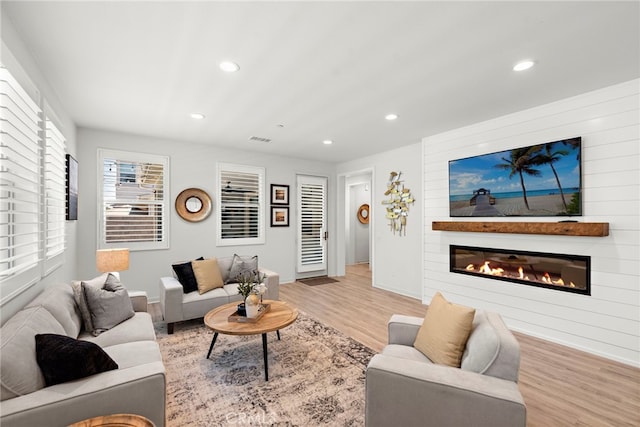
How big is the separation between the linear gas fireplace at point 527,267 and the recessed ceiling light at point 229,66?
3.61 meters

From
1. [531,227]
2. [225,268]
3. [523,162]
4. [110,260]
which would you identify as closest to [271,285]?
[225,268]

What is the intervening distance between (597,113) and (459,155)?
148 cm

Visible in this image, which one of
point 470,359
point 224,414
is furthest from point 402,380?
point 224,414

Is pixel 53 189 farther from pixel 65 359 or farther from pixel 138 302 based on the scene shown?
pixel 65 359

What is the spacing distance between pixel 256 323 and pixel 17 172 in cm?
206

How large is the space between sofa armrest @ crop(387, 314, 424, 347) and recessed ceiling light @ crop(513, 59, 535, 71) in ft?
7.33

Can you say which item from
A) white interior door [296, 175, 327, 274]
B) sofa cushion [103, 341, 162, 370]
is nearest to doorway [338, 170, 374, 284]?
white interior door [296, 175, 327, 274]

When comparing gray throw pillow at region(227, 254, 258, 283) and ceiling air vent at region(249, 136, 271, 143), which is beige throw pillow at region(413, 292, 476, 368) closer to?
gray throw pillow at region(227, 254, 258, 283)

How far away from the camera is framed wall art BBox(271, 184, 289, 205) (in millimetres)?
5961

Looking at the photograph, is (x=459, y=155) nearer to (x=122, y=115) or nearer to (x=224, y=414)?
(x=224, y=414)

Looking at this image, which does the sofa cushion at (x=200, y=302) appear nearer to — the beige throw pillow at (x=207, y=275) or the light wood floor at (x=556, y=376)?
the beige throw pillow at (x=207, y=275)

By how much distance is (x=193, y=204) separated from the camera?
5.06m

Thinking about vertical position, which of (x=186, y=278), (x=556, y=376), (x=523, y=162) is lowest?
(x=556, y=376)

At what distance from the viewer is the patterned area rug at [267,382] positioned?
2.02 meters
